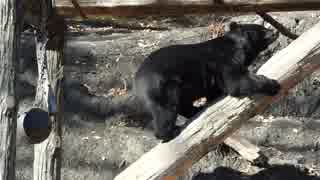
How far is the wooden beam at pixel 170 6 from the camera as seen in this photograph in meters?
3.94

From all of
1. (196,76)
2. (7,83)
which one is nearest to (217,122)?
(196,76)

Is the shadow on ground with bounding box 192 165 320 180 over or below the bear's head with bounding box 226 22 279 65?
below

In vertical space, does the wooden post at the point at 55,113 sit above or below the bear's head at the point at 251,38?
below

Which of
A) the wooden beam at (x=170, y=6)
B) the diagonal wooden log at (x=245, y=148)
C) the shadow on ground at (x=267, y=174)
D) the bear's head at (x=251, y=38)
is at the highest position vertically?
the wooden beam at (x=170, y=6)

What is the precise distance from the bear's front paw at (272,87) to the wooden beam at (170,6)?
438mm

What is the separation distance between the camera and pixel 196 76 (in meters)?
4.36

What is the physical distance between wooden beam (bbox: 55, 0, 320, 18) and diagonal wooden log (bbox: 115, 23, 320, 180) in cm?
27

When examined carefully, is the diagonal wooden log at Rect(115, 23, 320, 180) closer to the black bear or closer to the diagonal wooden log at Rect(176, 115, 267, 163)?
the black bear

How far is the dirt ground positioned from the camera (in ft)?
21.0

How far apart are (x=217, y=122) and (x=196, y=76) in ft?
1.71

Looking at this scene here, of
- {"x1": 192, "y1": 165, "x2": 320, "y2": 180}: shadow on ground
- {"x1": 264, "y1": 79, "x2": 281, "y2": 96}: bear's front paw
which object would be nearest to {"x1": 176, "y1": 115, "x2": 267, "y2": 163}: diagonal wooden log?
{"x1": 192, "y1": 165, "x2": 320, "y2": 180}: shadow on ground

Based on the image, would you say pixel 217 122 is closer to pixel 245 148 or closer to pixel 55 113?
pixel 55 113

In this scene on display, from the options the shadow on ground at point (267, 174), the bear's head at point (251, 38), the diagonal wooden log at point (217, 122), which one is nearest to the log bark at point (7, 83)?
the diagonal wooden log at point (217, 122)

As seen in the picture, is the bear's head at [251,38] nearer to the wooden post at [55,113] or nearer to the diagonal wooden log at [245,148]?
the wooden post at [55,113]
